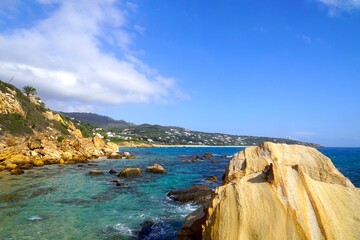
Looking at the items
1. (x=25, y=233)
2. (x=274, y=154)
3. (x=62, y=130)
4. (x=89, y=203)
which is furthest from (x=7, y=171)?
(x=62, y=130)

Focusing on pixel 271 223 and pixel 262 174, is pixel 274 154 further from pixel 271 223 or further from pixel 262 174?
pixel 271 223

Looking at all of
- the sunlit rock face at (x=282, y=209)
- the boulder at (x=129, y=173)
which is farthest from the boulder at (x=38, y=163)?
the sunlit rock face at (x=282, y=209)

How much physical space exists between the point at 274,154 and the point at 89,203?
1844cm

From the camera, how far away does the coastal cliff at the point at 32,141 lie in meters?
55.1

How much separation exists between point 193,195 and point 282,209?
724 inches

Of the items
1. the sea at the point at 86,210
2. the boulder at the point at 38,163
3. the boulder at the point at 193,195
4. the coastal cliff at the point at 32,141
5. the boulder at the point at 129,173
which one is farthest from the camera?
the coastal cliff at the point at 32,141

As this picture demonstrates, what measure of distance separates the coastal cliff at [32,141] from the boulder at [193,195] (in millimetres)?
27245

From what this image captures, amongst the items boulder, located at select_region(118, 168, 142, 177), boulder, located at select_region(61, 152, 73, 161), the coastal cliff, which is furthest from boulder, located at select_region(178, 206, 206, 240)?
boulder, located at select_region(61, 152, 73, 161)

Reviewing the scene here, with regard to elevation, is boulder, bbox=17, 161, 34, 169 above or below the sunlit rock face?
below

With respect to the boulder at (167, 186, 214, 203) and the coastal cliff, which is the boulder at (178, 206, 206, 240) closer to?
the boulder at (167, 186, 214, 203)

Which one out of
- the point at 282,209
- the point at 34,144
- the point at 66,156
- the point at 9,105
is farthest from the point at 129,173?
the point at 9,105

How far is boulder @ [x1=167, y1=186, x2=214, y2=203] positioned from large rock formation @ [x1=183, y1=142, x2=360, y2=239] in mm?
A: 15347

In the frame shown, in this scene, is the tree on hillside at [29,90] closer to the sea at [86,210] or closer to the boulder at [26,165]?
the boulder at [26,165]

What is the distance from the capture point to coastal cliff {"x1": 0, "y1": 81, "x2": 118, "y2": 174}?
5512 cm
